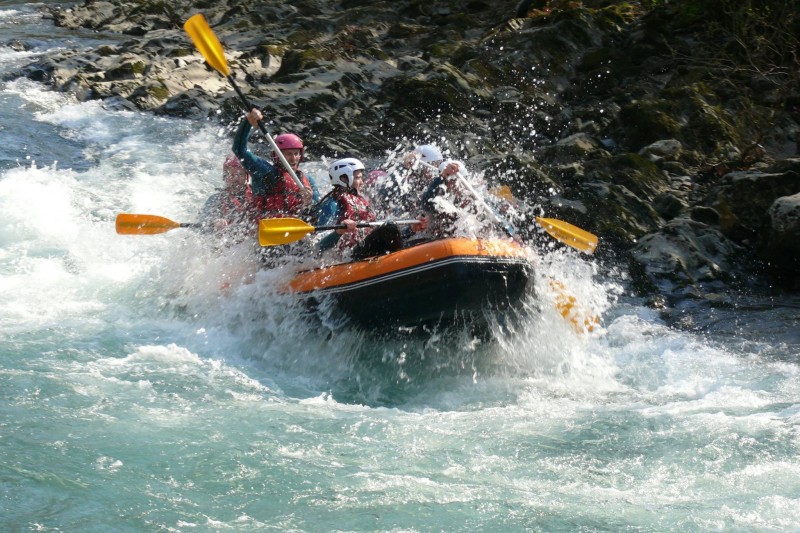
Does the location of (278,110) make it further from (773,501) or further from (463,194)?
(773,501)

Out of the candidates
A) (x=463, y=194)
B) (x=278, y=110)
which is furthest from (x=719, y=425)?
(x=278, y=110)

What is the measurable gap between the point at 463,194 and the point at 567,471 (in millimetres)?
2609

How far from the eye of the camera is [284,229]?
6375 mm

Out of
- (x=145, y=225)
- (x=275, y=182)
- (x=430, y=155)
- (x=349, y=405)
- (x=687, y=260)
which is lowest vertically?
(x=349, y=405)

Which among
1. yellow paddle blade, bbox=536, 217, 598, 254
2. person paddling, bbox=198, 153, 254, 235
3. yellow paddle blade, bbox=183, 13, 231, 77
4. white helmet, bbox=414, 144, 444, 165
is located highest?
yellow paddle blade, bbox=183, 13, 231, 77

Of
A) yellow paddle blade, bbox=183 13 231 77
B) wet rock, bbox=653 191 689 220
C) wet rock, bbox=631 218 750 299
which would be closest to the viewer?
yellow paddle blade, bbox=183 13 231 77

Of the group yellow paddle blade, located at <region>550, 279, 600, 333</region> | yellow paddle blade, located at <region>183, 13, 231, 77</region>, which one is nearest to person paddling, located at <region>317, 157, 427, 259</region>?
yellow paddle blade, located at <region>550, 279, 600, 333</region>

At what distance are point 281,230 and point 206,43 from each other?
2281mm

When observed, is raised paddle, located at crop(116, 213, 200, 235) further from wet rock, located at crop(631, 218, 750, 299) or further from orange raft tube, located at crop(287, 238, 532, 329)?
wet rock, located at crop(631, 218, 750, 299)

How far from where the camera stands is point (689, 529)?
427cm

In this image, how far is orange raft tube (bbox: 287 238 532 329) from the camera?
5.98m

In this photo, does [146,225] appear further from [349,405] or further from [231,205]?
[349,405]

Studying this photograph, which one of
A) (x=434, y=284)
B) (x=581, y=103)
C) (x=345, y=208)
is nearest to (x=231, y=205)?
(x=345, y=208)

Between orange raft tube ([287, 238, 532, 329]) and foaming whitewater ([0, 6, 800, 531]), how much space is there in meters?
0.18
